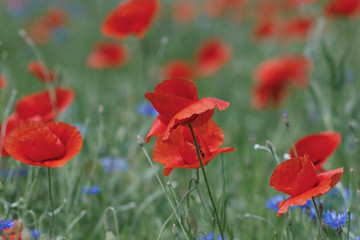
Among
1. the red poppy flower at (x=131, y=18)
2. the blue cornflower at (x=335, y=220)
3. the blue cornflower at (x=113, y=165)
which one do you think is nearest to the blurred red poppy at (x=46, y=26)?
the red poppy flower at (x=131, y=18)

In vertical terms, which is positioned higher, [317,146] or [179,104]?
[179,104]

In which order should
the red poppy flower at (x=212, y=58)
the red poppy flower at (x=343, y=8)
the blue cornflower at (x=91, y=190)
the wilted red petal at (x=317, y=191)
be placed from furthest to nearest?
the red poppy flower at (x=212, y=58)
the red poppy flower at (x=343, y=8)
the blue cornflower at (x=91, y=190)
the wilted red petal at (x=317, y=191)

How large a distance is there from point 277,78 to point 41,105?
4.98ft

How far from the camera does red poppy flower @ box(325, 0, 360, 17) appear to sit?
2127mm

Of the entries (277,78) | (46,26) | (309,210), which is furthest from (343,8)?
(46,26)

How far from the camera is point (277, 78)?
2613 millimetres

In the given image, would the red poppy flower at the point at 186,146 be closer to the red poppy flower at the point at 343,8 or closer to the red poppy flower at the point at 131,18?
the red poppy flower at the point at 131,18

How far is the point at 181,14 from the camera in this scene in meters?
4.70

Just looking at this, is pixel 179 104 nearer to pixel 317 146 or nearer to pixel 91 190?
pixel 317 146

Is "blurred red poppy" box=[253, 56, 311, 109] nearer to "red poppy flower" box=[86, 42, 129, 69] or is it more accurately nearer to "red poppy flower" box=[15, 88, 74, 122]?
"red poppy flower" box=[86, 42, 129, 69]

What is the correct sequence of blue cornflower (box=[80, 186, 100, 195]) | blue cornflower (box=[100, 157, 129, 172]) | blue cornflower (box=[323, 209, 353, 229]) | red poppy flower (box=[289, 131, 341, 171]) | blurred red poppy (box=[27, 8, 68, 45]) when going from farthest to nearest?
blurred red poppy (box=[27, 8, 68, 45]) < blue cornflower (box=[100, 157, 129, 172]) < blue cornflower (box=[80, 186, 100, 195]) < red poppy flower (box=[289, 131, 341, 171]) < blue cornflower (box=[323, 209, 353, 229])

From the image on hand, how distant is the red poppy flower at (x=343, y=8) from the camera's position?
2127mm

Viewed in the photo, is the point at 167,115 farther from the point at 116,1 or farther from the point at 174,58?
the point at 116,1

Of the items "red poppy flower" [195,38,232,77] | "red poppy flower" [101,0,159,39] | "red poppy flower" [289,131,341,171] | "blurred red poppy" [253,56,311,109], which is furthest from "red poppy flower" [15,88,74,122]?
"red poppy flower" [195,38,232,77]
